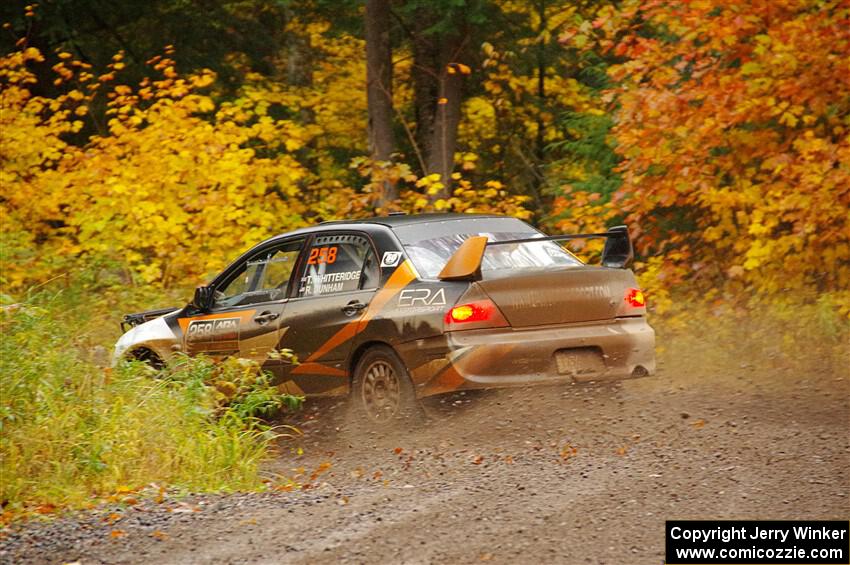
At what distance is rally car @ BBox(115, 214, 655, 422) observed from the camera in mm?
8812

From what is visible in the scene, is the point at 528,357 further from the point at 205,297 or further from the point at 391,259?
the point at 205,297

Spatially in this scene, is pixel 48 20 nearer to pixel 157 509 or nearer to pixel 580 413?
pixel 580 413

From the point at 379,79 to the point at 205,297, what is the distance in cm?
936

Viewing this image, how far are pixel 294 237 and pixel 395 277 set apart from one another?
1.46 metres

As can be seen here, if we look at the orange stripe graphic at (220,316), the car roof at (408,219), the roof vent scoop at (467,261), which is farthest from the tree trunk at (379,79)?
the roof vent scoop at (467,261)

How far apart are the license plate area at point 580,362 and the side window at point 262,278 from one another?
256 centimetres

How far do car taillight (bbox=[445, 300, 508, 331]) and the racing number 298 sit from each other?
153 cm

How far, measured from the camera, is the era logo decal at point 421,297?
8.90m

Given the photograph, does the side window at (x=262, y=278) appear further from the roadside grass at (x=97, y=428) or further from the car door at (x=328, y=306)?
the roadside grass at (x=97, y=428)

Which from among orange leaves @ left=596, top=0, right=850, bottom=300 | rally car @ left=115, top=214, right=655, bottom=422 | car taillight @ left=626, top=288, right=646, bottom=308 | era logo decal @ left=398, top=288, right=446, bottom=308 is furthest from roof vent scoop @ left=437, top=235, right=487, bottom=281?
orange leaves @ left=596, top=0, right=850, bottom=300

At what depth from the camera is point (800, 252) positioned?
517 inches

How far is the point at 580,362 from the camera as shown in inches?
355

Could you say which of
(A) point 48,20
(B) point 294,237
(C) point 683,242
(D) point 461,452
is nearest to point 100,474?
Answer: (D) point 461,452

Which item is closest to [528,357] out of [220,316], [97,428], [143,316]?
[97,428]
